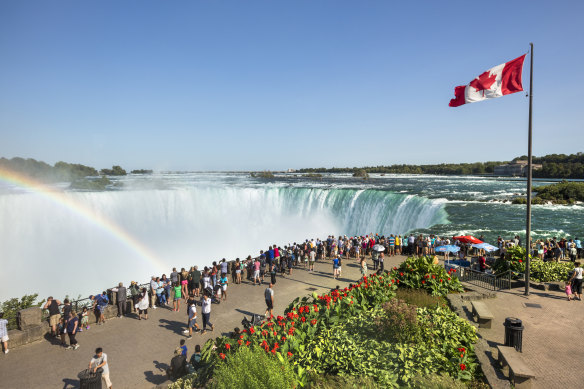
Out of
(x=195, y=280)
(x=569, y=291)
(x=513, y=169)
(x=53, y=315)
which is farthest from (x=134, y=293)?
(x=513, y=169)

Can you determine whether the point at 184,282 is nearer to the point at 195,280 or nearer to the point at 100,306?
the point at 195,280

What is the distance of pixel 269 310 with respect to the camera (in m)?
10.8

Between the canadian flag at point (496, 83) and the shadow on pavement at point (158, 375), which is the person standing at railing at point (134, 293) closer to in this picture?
the shadow on pavement at point (158, 375)

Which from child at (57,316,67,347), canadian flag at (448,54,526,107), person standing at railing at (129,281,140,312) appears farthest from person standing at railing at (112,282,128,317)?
canadian flag at (448,54,526,107)

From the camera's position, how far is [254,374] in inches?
195

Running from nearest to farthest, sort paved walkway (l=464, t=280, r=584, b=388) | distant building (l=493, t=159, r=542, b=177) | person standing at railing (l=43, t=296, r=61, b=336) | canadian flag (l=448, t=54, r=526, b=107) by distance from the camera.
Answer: paved walkway (l=464, t=280, r=584, b=388) → canadian flag (l=448, t=54, r=526, b=107) → person standing at railing (l=43, t=296, r=61, b=336) → distant building (l=493, t=159, r=542, b=177)

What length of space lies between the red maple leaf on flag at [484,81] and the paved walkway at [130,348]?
8.90m

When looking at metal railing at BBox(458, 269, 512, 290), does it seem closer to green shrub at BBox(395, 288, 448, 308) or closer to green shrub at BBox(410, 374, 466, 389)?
green shrub at BBox(395, 288, 448, 308)

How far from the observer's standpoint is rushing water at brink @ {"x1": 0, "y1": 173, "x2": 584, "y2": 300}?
24.0 meters

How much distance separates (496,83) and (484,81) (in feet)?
1.06

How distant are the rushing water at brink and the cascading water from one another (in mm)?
69

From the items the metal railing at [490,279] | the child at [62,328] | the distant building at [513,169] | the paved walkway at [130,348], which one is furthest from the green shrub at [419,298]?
the distant building at [513,169]

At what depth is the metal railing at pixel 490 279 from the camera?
11.4 metres

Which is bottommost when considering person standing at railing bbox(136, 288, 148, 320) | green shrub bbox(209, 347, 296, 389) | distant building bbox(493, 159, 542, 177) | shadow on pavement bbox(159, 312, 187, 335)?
shadow on pavement bbox(159, 312, 187, 335)
